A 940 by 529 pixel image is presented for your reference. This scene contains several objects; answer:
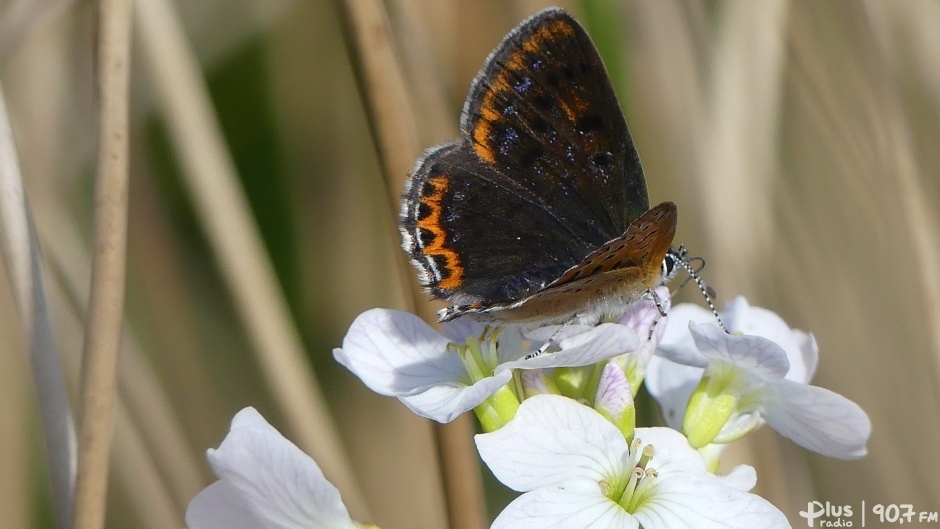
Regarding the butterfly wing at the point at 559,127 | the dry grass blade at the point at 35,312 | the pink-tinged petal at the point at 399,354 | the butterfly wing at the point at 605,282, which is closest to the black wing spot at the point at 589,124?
the butterfly wing at the point at 559,127

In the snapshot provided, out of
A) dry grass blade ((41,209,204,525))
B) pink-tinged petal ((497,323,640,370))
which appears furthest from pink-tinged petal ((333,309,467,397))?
dry grass blade ((41,209,204,525))

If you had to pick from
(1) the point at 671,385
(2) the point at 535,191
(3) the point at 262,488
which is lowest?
(1) the point at 671,385

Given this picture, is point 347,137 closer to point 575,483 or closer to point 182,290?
point 182,290

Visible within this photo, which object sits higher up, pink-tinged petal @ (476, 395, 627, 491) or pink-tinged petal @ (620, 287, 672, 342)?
pink-tinged petal @ (620, 287, 672, 342)

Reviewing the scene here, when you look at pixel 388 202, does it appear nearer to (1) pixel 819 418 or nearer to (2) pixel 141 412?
(2) pixel 141 412

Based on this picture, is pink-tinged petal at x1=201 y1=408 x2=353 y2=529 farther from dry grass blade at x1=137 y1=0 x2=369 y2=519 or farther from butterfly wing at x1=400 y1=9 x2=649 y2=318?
dry grass blade at x1=137 y1=0 x2=369 y2=519

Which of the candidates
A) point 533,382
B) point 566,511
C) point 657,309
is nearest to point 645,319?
point 657,309

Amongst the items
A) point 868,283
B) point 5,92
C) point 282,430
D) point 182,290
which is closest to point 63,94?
point 5,92
